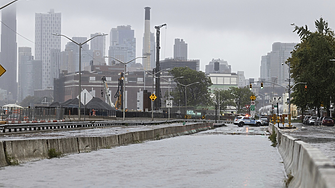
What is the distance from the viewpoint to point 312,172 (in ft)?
23.1

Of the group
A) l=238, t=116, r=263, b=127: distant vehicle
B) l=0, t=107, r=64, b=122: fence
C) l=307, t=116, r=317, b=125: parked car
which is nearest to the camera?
l=0, t=107, r=64, b=122: fence

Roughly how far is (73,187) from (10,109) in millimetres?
46962

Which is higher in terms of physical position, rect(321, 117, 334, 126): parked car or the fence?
the fence

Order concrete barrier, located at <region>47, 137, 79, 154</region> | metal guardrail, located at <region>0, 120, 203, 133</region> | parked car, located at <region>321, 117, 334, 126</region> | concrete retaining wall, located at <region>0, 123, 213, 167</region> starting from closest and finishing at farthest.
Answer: concrete retaining wall, located at <region>0, 123, 213, 167</region> → concrete barrier, located at <region>47, 137, 79, 154</region> → metal guardrail, located at <region>0, 120, 203, 133</region> → parked car, located at <region>321, 117, 334, 126</region>

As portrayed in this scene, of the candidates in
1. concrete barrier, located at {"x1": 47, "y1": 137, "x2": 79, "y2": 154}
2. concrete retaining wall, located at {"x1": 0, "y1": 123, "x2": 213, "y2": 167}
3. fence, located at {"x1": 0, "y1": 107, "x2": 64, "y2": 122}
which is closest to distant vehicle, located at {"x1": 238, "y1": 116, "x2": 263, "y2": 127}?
fence, located at {"x1": 0, "y1": 107, "x2": 64, "y2": 122}

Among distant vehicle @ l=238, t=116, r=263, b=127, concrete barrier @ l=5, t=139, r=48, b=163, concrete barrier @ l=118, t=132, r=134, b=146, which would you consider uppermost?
concrete barrier @ l=5, t=139, r=48, b=163

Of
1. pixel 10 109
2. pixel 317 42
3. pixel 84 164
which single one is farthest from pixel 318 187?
pixel 317 42

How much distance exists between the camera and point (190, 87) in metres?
170

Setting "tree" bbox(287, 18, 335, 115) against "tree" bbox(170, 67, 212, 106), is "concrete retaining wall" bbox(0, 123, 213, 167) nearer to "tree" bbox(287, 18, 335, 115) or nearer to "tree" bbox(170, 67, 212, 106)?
"tree" bbox(287, 18, 335, 115)

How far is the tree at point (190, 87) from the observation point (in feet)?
548

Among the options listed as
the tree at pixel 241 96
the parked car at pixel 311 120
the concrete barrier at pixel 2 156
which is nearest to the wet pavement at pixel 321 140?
the concrete barrier at pixel 2 156

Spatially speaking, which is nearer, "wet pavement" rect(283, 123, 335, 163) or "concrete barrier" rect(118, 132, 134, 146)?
"wet pavement" rect(283, 123, 335, 163)

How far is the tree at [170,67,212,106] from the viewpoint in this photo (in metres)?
167

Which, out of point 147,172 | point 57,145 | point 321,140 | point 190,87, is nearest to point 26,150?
point 57,145
